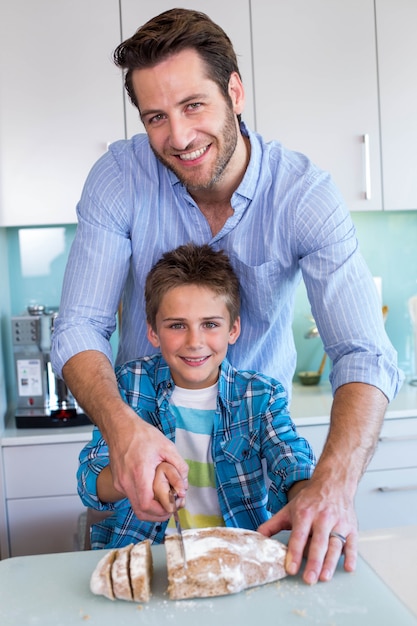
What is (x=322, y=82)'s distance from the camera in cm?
263

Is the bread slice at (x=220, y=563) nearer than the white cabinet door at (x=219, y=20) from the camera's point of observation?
Yes

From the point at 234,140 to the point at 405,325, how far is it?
1.84 meters

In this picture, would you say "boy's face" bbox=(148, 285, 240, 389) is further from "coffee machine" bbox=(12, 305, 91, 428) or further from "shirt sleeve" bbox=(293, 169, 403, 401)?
"coffee machine" bbox=(12, 305, 91, 428)

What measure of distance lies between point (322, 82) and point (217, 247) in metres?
1.25

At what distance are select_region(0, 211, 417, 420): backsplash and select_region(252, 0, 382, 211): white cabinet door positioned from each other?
1.48 feet

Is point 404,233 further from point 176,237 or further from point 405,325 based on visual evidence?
point 176,237

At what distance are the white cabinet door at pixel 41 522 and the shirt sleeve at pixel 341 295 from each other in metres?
1.35

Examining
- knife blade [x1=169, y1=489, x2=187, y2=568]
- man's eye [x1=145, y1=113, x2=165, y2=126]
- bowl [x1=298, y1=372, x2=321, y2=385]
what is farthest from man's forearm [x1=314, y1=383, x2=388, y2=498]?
bowl [x1=298, y1=372, x2=321, y2=385]

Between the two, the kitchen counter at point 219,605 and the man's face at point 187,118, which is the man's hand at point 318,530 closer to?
the kitchen counter at point 219,605

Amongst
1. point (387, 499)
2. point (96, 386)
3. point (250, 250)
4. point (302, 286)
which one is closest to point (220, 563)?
point (96, 386)

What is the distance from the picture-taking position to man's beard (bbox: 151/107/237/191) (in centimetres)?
145

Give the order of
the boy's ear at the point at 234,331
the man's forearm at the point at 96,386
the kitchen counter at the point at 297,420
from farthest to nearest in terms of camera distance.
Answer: the kitchen counter at the point at 297,420 < the boy's ear at the point at 234,331 < the man's forearm at the point at 96,386

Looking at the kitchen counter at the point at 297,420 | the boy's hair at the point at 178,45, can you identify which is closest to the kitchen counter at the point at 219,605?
the boy's hair at the point at 178,45

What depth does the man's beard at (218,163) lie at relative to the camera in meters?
1.45
